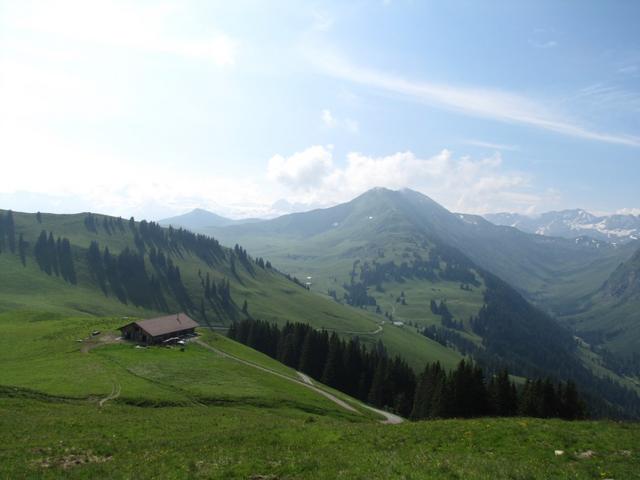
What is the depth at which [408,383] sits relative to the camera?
362 ft

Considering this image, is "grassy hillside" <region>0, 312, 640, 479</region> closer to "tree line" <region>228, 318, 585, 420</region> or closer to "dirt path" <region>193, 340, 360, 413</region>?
"dirt path" <region>193, 340, 360, 413</region>

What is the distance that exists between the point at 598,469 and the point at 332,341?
96888 mm

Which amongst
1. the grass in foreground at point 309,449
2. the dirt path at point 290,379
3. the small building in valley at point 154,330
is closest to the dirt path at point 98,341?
the small building in valley at point 154,330

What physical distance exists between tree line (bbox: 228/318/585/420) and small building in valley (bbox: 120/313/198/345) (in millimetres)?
36085

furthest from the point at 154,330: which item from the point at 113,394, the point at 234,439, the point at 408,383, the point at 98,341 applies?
the point at 408,383

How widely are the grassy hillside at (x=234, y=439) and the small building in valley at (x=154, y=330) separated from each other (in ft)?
78.8

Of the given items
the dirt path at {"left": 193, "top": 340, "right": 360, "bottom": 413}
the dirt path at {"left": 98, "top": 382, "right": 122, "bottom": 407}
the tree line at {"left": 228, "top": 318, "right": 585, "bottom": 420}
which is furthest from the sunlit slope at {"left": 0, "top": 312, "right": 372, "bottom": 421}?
the tree line at {"left": 228, "top": 318, "right": 585, "bottom": 420}

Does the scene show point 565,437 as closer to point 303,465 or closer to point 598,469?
point 598,469

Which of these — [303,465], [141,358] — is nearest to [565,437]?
[303,465]

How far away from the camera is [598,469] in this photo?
21047mm

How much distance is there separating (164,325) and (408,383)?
64.9 meters

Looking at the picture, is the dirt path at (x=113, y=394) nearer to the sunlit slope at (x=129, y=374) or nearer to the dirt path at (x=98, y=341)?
the sunlit slope at (x=129, y=374)

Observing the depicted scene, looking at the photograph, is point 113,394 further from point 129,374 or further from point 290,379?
point 290,379

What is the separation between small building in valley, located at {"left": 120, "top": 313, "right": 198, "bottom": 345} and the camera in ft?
274
